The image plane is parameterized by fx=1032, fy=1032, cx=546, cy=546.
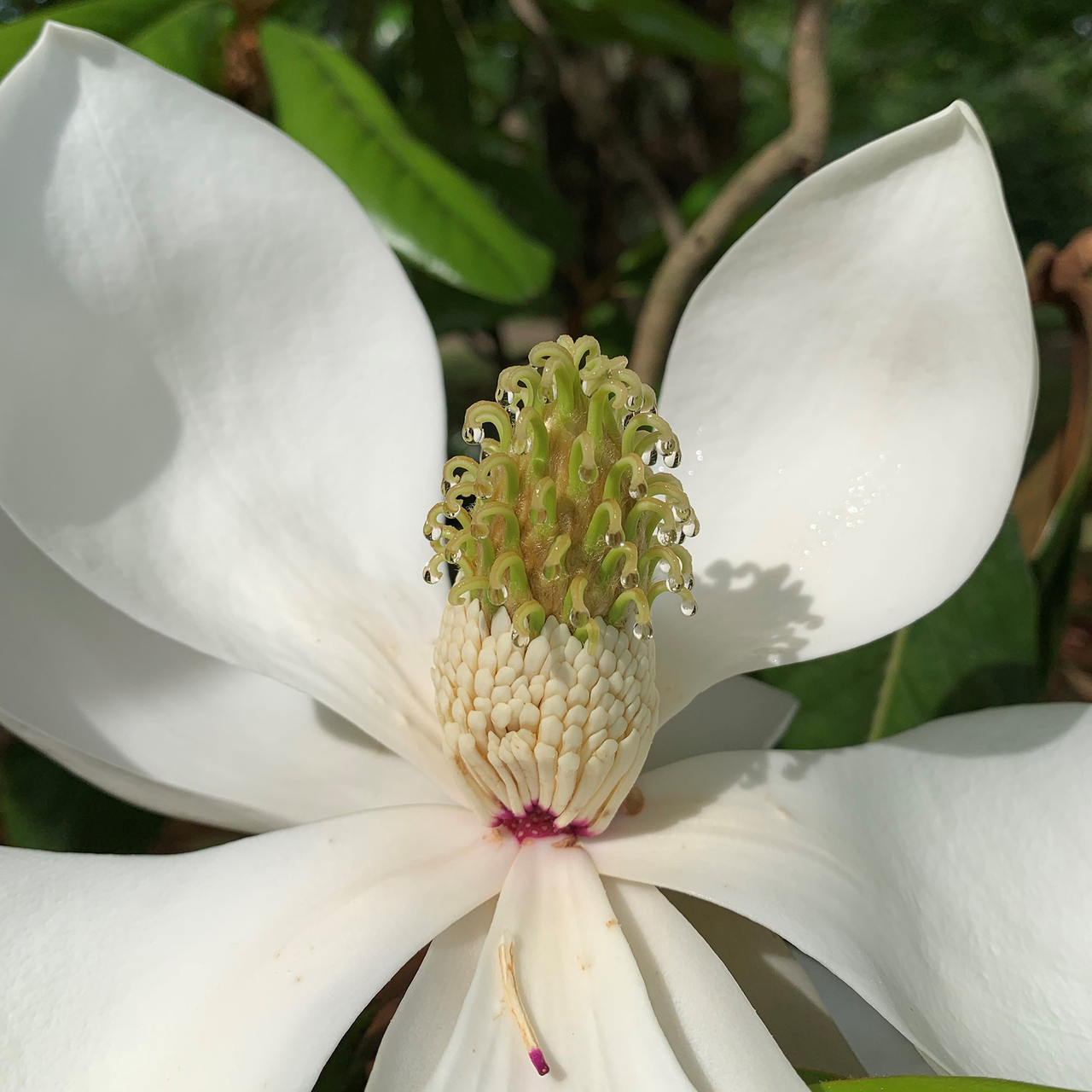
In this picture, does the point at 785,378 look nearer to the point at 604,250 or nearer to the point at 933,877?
the point at 933,877

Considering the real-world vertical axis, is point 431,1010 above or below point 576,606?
below

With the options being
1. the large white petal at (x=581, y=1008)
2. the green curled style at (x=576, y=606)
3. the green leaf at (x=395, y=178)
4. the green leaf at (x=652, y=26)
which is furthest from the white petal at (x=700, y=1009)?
the green leaf at (x=652, y=26)

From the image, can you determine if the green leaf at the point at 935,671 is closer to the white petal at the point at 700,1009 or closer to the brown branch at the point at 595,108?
the white petal at the point at 700,1009

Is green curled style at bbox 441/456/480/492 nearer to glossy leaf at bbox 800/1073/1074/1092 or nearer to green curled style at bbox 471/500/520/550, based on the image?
green curled style at bbox 471/500/520/550

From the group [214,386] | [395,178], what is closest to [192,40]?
[395,178]

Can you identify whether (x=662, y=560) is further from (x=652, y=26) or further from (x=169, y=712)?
(x=652, y=26)

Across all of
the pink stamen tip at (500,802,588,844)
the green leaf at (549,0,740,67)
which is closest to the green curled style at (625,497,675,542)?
the pink stamen tip at (500,802,588,844)

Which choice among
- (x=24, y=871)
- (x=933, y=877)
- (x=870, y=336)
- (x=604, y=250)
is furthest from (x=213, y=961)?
(x=604, y=250)
